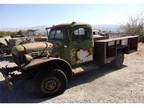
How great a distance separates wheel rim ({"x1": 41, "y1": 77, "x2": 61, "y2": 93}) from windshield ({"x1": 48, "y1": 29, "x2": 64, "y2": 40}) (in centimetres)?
163

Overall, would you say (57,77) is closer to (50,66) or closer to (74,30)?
(50,66)

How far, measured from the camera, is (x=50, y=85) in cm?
622

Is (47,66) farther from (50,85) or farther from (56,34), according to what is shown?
(56,34)

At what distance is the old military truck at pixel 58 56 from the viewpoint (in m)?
6.19

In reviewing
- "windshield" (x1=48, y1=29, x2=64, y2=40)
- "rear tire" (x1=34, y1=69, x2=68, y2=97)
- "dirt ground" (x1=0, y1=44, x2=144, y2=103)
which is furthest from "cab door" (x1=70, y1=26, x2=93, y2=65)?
"rear tire" (x1=34, y1=69, x2=68, y2=97)

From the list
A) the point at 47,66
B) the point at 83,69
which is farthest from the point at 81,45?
the point at 47,66

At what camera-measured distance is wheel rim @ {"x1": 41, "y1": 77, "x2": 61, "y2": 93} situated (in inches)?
241

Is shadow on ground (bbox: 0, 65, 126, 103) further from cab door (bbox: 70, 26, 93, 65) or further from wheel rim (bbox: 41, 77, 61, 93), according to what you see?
cab door (bbox: 70, 26, 93, 65)

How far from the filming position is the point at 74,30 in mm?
7336

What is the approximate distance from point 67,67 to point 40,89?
3.67ft

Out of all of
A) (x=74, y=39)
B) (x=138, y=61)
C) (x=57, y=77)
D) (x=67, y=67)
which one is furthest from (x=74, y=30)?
(x=138, y=61)

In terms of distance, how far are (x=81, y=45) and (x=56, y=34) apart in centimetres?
93

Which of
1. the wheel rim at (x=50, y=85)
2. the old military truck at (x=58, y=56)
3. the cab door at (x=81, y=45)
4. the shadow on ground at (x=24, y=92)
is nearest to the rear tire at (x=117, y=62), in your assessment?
the old military truck at (x=58, y=56)

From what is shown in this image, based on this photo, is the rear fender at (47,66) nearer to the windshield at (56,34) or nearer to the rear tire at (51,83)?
the rear tire at (51,83)
